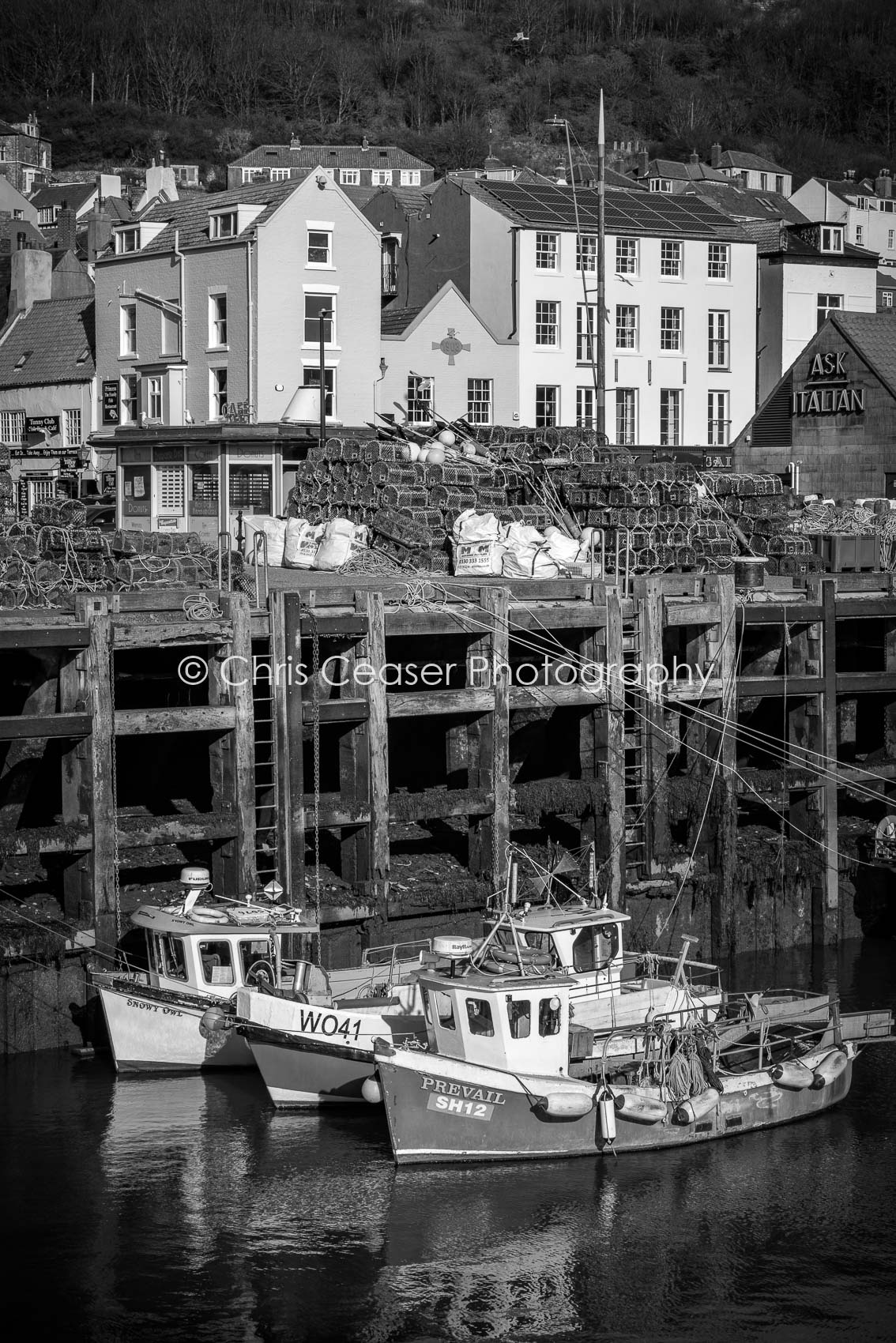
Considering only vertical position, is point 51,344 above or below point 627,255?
below

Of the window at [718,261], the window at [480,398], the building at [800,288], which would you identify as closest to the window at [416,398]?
the window at [480,398]

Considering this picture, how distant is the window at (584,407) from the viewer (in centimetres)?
6144

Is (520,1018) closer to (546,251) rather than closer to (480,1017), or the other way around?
(480,1017)

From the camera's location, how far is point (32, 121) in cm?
16838

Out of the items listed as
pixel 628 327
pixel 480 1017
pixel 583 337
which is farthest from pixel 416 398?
pixel 480 1017

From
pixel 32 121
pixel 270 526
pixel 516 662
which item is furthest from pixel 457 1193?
pixel 32 121

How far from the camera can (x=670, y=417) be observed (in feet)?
209

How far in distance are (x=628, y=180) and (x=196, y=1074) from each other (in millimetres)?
63441

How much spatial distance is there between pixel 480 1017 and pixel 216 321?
109ft

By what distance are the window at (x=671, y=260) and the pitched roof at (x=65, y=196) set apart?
64764 mm

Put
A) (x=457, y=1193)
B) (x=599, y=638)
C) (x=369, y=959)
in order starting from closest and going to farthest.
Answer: (x=457, y=1193)
(x=369, y=959)
(x=599, y=638)

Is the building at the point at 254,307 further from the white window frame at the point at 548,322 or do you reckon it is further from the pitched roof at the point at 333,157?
the pitched roof at the point at 333,157

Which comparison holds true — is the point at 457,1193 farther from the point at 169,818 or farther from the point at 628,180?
the point at 628,180

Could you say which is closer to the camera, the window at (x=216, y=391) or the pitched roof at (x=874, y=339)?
the pitched roof at (x=874, y=339)
